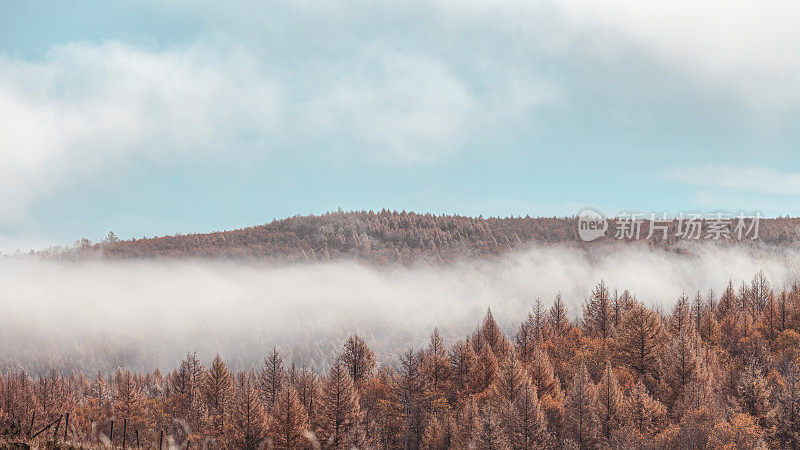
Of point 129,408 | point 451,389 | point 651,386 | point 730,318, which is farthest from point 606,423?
point 129,408

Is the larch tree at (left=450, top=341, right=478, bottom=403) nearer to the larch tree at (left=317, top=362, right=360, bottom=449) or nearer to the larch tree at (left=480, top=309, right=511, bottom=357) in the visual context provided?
the larch tree at (left=480, top=309, right=511, bottom=357)

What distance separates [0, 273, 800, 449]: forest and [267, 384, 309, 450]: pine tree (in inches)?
4.4

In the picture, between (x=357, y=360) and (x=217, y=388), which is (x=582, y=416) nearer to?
(x=357, y=360)

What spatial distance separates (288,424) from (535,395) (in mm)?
27491

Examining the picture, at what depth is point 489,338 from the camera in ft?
306

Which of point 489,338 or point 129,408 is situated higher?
point 489,338

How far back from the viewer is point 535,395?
61531mm

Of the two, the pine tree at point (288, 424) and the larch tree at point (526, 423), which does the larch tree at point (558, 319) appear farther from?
the pine tree at point (288, 424)

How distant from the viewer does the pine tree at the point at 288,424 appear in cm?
6084

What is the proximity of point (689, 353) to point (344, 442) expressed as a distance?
141ft

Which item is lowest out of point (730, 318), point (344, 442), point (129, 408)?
point (129, 408)

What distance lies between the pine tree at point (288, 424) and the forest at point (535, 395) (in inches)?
4.4

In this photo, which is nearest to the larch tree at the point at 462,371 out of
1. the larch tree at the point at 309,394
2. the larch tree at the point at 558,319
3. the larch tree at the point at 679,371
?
the larch tree at the point at 309,394

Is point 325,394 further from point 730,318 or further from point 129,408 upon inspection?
point 730,318
